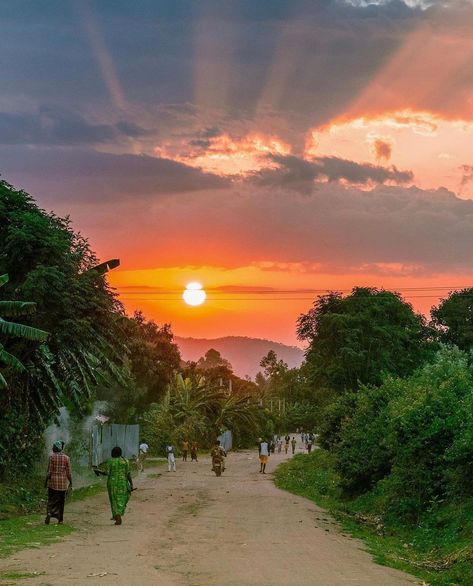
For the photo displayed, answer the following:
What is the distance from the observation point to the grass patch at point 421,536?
13445mm

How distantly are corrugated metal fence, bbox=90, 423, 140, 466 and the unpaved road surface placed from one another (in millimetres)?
14482

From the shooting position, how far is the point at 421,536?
57.9 feet

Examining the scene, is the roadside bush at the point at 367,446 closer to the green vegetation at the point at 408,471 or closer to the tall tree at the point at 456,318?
the green vegetation at the point at 408,471

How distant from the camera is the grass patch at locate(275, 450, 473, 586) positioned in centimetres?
1345

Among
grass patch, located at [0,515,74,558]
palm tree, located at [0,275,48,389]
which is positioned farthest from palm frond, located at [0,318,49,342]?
grass patch, located at [0,515,74,558]

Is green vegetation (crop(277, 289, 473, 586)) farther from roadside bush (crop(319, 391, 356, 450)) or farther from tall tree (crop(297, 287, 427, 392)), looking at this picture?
tall tree (crop(297, 287, 427, 392))

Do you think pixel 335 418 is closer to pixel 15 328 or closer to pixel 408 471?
pixel 408 471

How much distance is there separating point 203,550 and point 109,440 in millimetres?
31202

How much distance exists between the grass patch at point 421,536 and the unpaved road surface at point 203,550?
0.57 m

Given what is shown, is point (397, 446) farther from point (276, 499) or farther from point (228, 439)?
point (228, 439)

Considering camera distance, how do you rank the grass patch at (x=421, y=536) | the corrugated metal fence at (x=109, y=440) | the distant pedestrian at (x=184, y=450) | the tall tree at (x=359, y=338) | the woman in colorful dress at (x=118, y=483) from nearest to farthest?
the grass patch at (x=421, y=536)
the woman in colorful dress at (x=118, y=483)
the corrugated metal fence at (x=109, y=440)
the tall tree at (x=359, y=338)
the distant pedestrian at (x=184, y=450)

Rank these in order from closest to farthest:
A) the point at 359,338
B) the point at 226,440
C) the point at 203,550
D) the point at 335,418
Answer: the point at 203,550
the point at 335,418
the point at 359,338
the point at 226,440

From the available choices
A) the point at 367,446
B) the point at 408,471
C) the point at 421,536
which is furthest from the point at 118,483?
the point at 367,446

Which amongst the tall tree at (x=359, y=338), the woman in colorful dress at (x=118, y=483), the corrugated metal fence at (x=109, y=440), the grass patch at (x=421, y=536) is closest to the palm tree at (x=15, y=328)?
the woman in colorful dress at (x=118, y=483)
